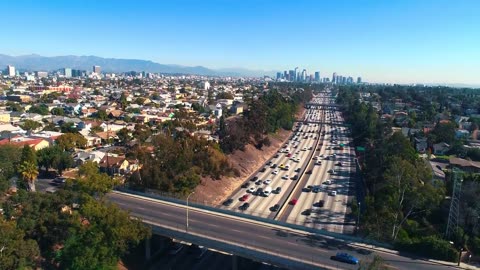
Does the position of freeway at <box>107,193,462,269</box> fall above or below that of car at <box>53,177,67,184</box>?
above

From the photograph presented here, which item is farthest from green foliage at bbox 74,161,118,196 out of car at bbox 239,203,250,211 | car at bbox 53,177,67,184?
car at bbox 239,203,250,211

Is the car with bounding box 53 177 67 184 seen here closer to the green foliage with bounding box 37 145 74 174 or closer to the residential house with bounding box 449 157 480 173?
the green foliage with bounding box 37 145 74 174

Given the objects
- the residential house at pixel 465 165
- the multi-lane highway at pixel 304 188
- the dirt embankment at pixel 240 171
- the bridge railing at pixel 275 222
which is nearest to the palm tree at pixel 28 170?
the bridge railing at pixel 275 222

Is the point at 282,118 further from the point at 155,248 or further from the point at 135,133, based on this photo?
the point at 155,248

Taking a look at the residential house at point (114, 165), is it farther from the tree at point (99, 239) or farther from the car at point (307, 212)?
the car at point (307, 212)

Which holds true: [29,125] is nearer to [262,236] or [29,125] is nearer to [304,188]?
[304,188]

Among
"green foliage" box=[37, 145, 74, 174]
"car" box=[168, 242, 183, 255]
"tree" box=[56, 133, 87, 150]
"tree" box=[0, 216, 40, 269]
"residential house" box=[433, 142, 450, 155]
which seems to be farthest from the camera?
"residential house" box=[433, 142, 450, 155]

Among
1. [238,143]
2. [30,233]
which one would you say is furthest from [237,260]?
[238,143]
